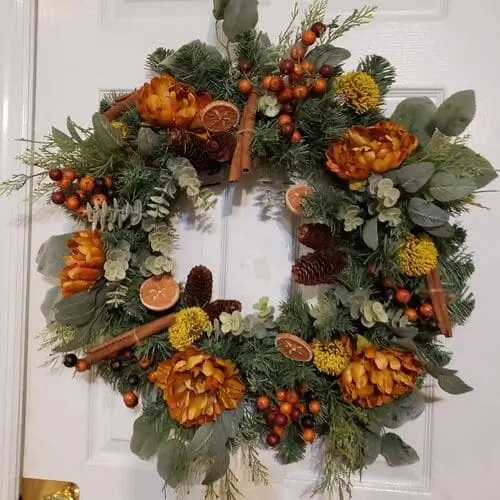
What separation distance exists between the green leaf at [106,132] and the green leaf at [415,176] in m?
0.49

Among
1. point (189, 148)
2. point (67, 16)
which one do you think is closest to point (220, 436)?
→ point (189, 148)

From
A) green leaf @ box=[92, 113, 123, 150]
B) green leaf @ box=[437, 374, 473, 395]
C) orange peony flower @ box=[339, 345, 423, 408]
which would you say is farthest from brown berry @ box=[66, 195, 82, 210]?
green leaf @ box=[437, 374, 473, 395]

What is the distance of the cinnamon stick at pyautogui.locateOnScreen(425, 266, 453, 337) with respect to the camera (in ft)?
2.75

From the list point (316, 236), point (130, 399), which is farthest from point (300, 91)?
point (130, 399)

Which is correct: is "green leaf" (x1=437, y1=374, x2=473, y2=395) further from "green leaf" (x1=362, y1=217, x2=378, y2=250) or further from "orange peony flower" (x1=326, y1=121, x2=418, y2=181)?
"orange peony flower" (x1=326, y1=121, x2=418, y2=181)

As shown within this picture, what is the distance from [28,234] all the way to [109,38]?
1.50 feet

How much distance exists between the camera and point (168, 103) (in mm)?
872

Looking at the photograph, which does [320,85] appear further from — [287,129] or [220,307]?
[220,307]

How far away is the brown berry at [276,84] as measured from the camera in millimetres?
866

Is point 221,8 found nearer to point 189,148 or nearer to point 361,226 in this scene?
point 189,148

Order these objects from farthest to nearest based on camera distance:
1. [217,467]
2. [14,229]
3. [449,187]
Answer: [14,229]
[217,467]
[449,187]

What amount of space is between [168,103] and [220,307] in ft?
1.27

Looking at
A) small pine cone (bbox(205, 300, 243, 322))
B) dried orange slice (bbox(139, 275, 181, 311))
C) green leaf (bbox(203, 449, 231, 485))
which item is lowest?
green leaf (bbox(203, 449, 231, 485))

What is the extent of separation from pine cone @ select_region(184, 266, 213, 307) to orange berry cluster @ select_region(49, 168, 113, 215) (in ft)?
0.71
